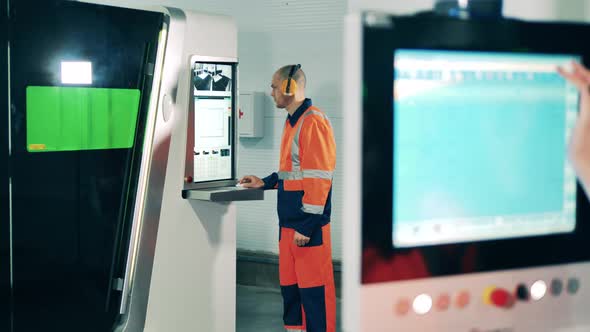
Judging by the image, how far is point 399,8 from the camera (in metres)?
1.99

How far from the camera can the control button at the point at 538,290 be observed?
1.60m

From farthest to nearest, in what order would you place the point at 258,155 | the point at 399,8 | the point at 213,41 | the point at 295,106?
the point at 258,155, the point at 295,106, the point at 213,41, the point at 399,8

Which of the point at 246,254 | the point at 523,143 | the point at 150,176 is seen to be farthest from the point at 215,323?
the point at 523,143

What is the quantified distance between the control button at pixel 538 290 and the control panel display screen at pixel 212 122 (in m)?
3.08

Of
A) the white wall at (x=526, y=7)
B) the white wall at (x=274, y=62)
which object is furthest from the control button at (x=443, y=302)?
the white wall at (x=274, y=62)

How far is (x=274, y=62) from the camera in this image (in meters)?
7.35

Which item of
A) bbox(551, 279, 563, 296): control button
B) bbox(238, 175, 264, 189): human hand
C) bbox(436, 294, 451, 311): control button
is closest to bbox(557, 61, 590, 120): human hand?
bbox(551, 279, 563, 296): control button

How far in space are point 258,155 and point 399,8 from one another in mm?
5617

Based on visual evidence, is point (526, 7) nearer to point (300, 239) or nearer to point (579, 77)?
point (579, 77)

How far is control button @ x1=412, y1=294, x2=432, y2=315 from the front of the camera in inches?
58.9

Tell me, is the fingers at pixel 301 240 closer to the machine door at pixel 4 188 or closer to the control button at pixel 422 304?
the machine door at pixel 4 188

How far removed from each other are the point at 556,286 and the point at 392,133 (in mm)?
497

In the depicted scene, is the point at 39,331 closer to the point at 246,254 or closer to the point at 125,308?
the point at 125,308

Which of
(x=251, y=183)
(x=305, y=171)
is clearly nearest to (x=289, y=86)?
(x=305, y=171)
